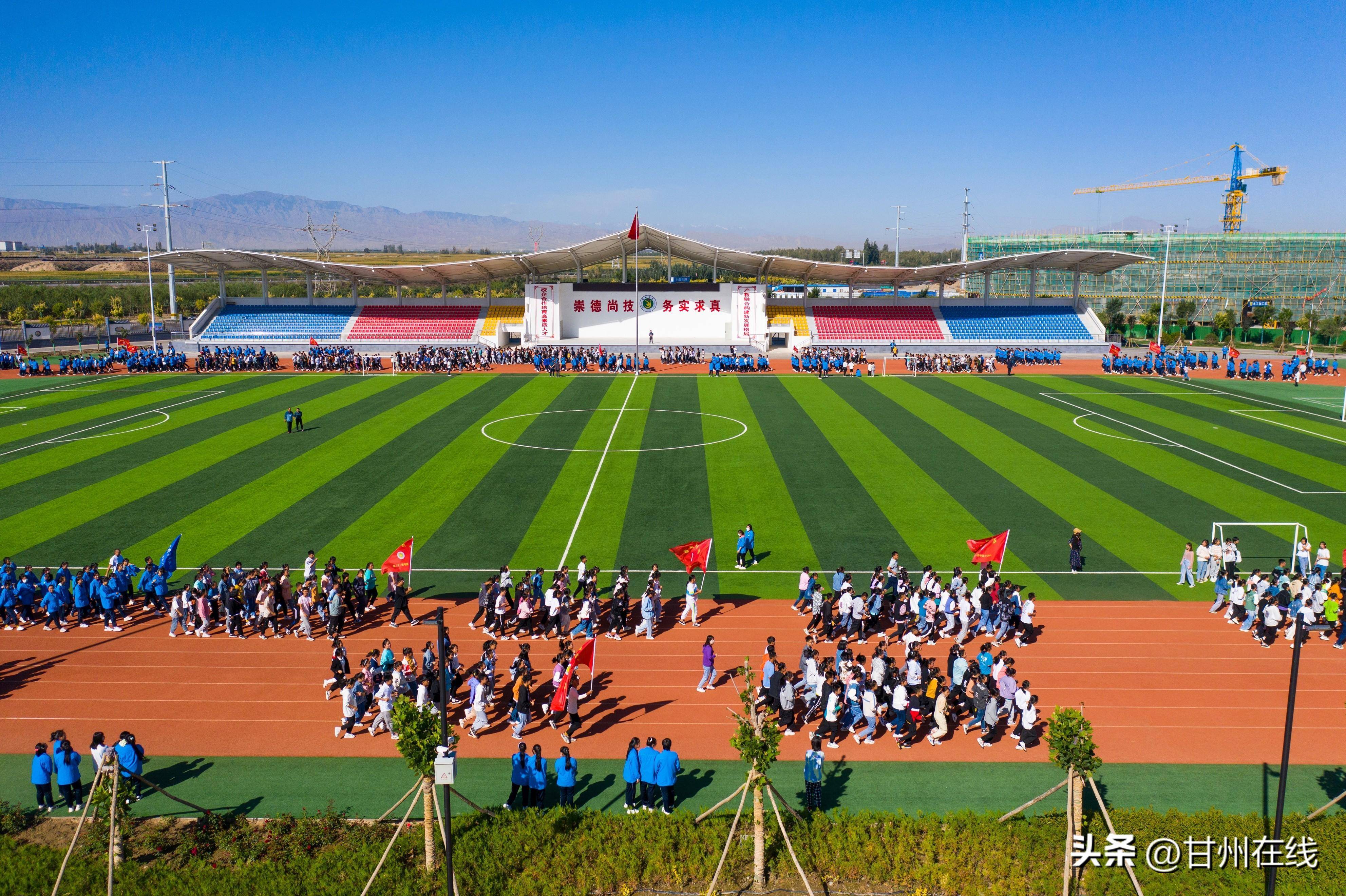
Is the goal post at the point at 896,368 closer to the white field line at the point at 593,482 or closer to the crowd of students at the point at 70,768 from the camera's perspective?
the white field line at the point at 593,482

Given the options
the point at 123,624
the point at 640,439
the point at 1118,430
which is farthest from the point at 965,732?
the point at 1118,430

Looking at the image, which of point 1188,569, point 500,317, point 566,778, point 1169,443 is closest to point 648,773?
point 566,778

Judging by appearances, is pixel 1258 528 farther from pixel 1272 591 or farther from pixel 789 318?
pixel 789 318

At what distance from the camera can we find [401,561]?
786 inches

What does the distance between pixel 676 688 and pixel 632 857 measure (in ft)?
18.6

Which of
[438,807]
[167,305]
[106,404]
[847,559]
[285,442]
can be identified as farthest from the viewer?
[167,305]

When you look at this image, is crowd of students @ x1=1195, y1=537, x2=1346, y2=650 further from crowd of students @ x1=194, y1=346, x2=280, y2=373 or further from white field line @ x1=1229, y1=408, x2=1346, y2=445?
crowd of students @ x1=194, y1=346, x2=280, y2=373

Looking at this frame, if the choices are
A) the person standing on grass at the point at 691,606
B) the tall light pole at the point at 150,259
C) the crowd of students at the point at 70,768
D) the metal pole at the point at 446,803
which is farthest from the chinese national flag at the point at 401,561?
the tall light pole at the point at 150,259

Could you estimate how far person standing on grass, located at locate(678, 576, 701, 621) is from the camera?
1994 centimetres

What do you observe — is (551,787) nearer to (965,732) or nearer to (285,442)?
(965,732)

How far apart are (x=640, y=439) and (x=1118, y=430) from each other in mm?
22926

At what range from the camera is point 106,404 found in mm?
47281

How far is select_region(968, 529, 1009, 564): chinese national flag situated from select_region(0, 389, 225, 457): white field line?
126ft

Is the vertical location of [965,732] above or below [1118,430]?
below
